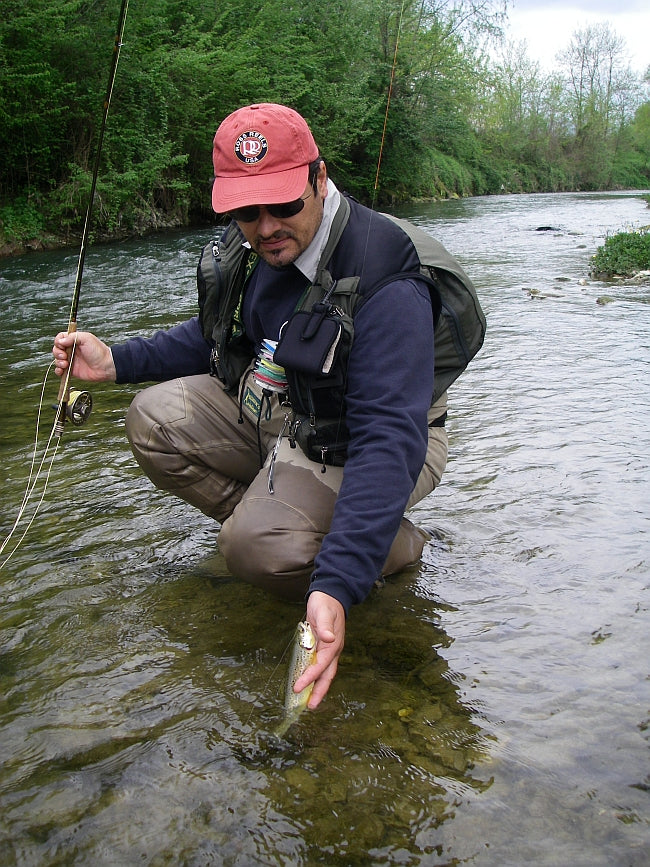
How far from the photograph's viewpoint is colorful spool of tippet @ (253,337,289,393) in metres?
2.79

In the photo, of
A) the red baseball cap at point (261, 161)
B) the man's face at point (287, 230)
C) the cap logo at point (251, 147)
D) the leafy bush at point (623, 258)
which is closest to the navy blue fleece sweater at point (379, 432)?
the man's face at point (287, 230)

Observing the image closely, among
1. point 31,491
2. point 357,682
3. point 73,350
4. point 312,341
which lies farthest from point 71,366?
point 357,682

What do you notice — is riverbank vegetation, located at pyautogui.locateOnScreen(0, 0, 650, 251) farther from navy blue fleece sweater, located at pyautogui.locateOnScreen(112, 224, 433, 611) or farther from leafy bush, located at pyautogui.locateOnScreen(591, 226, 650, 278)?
leafy bush, located at pyautogui.locateOnScreen(591, 226, 650, 278)

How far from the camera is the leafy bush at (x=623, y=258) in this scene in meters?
11.1

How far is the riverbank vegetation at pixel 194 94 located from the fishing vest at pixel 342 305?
2.00 ft

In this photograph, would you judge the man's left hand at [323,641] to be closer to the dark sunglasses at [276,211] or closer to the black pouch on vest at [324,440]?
the black pouch on vest at [324,440]

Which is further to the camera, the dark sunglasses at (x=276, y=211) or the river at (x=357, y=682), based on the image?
the dark sunglasses at (x=276, y=211)

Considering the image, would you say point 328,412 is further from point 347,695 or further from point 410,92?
point 410,92

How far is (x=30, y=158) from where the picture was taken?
53.3 ft

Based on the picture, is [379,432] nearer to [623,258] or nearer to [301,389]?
[301,389]

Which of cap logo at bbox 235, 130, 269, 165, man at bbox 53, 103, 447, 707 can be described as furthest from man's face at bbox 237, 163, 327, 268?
cap logo at bbox 235, 130, 269, 165

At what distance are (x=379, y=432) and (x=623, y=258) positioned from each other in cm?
1009

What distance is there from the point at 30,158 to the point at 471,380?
44.6 feet

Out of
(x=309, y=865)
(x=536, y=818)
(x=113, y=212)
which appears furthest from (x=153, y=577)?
(x=113, y=212)
